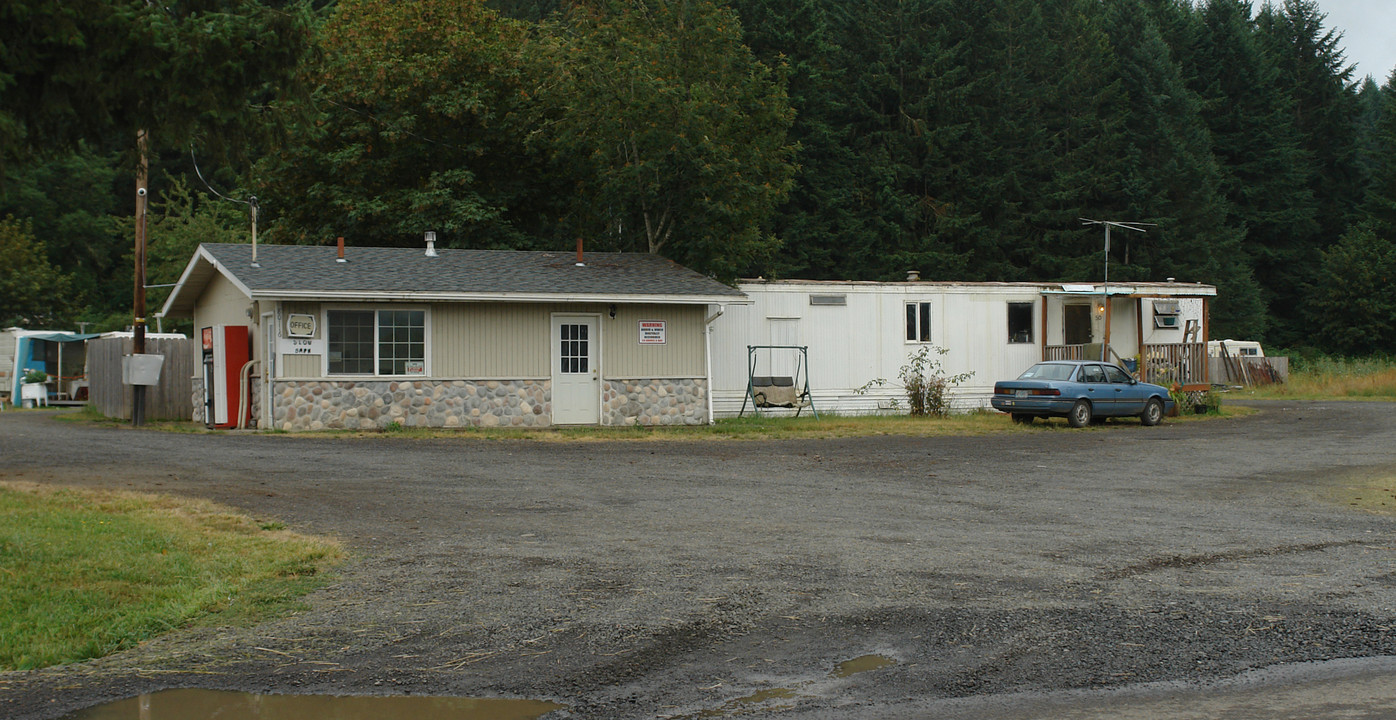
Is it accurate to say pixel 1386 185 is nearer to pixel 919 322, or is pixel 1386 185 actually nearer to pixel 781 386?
pixel 919 322

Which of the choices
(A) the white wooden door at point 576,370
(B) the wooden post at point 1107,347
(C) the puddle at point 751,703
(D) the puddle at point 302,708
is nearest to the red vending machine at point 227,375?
(A) the white wooden door at point 576,370

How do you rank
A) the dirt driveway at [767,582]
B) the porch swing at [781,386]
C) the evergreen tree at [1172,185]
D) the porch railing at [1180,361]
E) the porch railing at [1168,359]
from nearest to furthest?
the dirt driveway at [767,582], the porch swing at [781,386], the porch railing at [1168,359], the porch railing at [1180,361], the evergreen tree at [1172,185]

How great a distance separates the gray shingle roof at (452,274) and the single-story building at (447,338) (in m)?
0.04

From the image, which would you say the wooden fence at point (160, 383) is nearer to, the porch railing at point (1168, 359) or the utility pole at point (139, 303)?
the utility pole at point (139, 303)

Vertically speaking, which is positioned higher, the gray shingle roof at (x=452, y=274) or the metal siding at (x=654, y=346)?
the gray shingle roof at (x=452, y=274)

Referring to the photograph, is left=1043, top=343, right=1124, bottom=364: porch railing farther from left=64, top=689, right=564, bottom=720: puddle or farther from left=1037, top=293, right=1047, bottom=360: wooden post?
left=64, top=689, right=564, bottom=720: puddle

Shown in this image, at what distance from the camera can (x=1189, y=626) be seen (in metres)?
6.41

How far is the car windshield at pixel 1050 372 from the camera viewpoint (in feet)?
77.5

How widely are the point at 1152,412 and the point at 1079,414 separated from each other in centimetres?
216

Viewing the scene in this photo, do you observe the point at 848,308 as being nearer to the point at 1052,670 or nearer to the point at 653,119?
the point at 653,119

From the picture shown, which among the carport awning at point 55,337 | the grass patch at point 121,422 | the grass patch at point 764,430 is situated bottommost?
the grass patch at point 764,430

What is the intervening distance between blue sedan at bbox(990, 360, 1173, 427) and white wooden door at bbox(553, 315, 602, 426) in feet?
27.0

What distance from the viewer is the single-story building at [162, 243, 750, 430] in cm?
2073

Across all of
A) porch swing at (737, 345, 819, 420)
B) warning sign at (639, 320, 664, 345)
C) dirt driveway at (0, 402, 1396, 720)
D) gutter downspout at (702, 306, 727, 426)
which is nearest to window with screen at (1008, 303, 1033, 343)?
porch swing at (737, 345, 819, 420)
